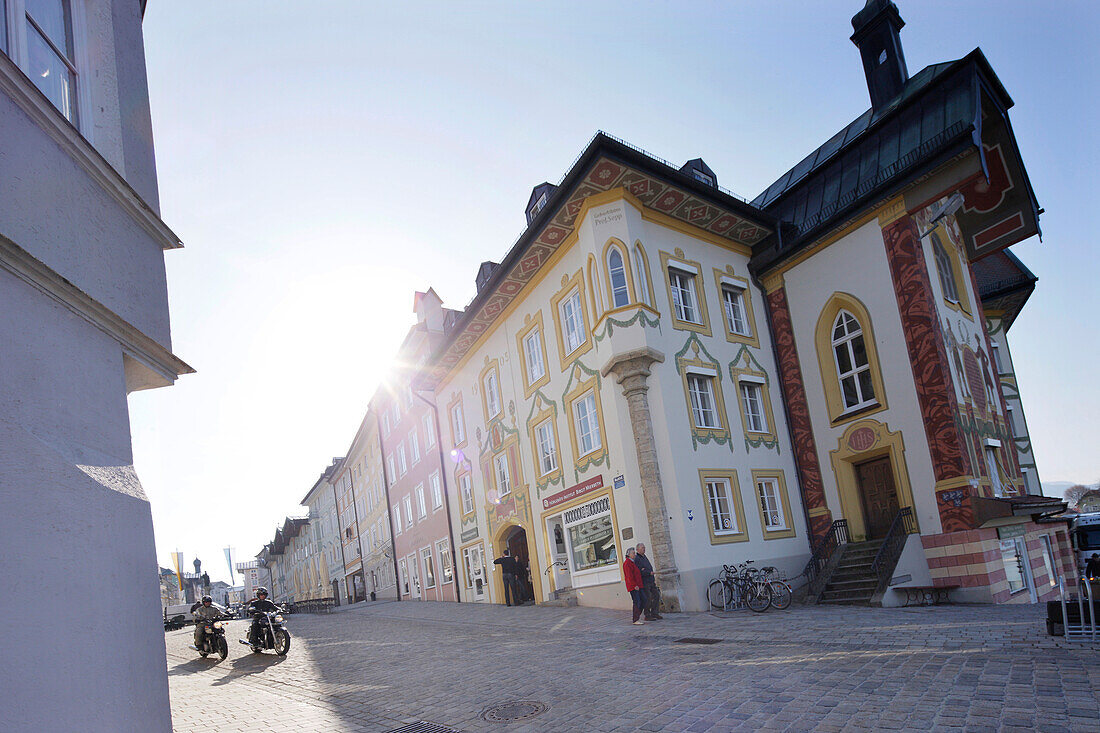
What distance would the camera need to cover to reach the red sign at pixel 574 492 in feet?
63.6

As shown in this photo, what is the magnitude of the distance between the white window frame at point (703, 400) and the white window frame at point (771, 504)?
7.52 feet

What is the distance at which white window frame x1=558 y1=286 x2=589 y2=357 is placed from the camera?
20.3m

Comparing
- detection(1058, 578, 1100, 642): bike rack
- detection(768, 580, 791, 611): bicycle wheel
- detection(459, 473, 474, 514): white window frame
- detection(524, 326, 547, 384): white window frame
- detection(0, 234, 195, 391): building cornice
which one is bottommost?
detection(768, 580, 791, 611): bicycle wheel

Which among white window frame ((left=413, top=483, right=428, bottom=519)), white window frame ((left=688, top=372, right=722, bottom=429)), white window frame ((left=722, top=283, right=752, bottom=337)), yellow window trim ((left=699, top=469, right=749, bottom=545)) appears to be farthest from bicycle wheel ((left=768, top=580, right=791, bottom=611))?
white window frame ((left=413, top=483, right=428, bottom=519))

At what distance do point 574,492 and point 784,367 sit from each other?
24.4ft

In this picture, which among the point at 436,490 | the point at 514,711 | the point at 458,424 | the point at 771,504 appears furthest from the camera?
the point at 436,490

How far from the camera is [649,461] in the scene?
58.0ft

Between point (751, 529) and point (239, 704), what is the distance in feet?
42.7

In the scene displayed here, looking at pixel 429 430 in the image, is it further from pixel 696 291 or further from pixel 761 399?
pixel 761 399

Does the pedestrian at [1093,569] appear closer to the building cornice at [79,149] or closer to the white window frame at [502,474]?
the building cornice at [79,149]

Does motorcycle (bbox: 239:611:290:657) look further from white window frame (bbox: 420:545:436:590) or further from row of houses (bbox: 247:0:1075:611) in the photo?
white window frame (bbox: 420:545:436:590)

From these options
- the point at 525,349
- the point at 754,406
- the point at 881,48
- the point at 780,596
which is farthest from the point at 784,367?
the point at 881,48

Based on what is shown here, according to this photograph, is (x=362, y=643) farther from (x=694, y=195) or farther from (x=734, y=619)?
(x=694, y=195)

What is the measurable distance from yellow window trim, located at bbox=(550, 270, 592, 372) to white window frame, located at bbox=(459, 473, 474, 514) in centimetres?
933
